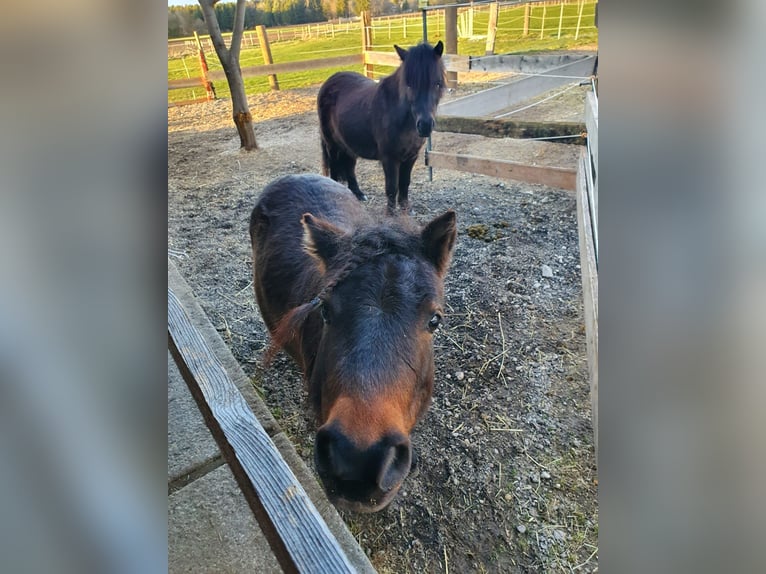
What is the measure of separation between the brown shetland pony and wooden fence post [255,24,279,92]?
2568mm

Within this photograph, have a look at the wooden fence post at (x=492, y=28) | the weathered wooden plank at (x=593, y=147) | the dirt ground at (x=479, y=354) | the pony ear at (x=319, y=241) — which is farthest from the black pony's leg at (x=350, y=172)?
the pony ear at (x=319, y=241)

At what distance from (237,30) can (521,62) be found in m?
2.17

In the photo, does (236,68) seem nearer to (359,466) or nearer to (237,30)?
(237,30)

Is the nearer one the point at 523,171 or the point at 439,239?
the point at 439,239

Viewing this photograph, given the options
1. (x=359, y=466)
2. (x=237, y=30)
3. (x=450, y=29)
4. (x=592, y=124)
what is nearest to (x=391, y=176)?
(x=450, y=29)

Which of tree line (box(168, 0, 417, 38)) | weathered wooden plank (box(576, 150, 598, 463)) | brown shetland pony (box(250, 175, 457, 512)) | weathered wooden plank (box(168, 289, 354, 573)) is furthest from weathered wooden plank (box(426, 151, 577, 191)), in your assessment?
weathered wooden plank (box(168, 289, 354, 573))

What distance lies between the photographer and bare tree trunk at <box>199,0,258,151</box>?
118 inches

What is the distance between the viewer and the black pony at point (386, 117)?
113 inches

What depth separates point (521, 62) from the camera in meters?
3.00

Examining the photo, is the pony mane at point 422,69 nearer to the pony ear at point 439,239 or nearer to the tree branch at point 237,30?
the tree branch at point 237,30
